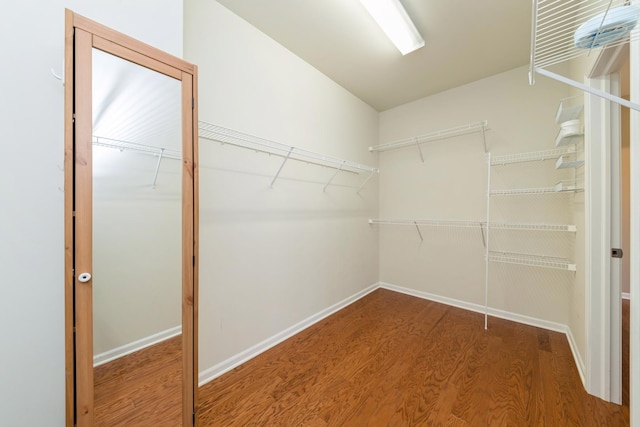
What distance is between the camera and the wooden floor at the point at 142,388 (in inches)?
42.4

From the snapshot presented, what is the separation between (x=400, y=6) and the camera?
1.66 meters

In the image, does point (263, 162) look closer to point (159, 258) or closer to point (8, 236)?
point (159, 258)

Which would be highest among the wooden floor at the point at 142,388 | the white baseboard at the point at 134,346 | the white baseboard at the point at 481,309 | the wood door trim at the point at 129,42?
the wood door trim at the point at 129,42

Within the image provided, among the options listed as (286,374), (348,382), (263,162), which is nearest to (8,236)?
(263,162)

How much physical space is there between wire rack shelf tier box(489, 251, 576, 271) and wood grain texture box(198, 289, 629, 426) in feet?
2.16

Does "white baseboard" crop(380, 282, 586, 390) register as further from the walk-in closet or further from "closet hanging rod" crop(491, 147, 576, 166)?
"closet hanging rod" crop(491, 147, 576, 166)

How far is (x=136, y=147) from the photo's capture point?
118 cm

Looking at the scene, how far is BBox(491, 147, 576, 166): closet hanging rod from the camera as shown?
2241mm

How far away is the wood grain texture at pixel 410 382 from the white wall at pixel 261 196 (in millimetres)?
330

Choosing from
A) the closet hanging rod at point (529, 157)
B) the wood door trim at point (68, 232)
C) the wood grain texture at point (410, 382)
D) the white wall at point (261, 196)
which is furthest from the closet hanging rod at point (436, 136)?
the wood door trim at point (68, 232)

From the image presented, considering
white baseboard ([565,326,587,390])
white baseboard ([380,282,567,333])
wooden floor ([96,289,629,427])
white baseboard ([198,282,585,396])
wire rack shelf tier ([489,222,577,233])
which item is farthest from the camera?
white baseboard ([380,282,567,333])

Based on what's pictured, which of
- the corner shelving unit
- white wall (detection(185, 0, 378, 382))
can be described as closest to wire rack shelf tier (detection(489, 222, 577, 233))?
the corner shelving unit

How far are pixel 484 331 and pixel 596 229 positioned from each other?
135 cm

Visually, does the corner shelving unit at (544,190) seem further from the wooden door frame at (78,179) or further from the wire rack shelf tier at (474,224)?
the wooden door frame at (78,179)
